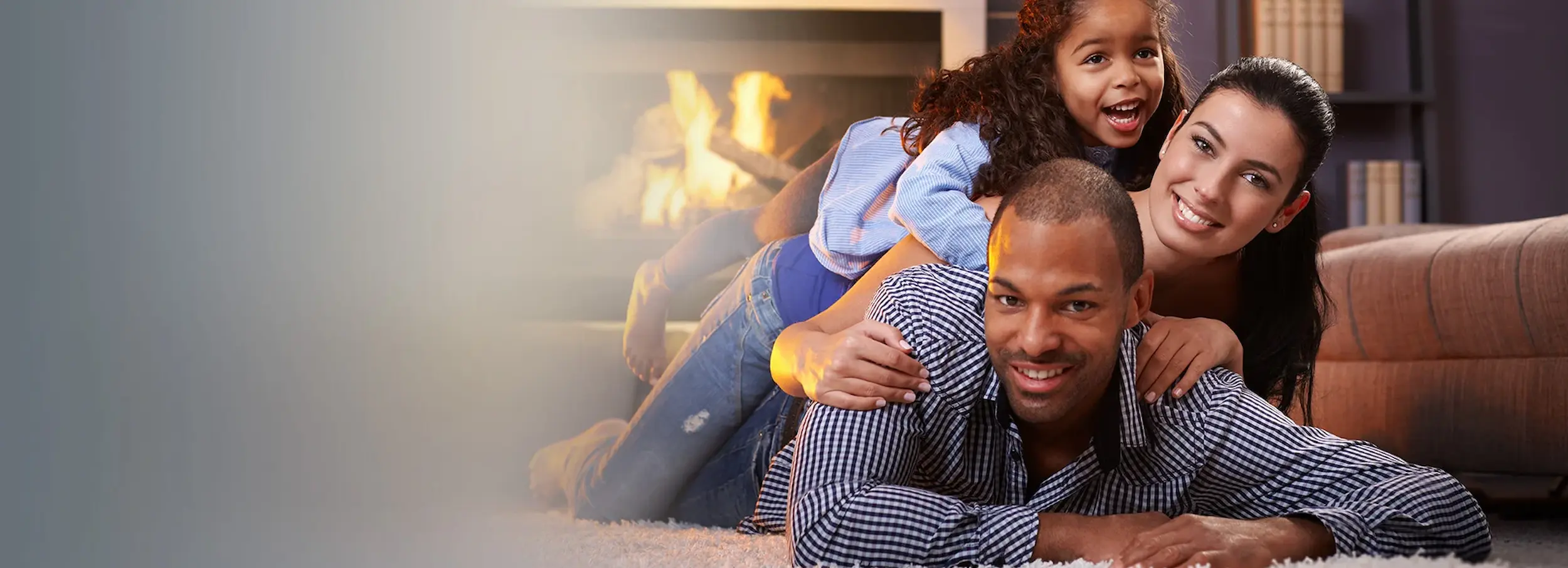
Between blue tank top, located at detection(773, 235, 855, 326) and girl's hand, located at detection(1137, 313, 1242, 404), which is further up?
blue tank top, located at detection(773, 235, 855, 326)

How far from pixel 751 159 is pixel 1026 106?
1.97 m

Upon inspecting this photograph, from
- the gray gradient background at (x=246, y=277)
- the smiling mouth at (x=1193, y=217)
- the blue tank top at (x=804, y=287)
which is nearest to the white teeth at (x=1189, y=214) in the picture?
the smiling mouth at (x=1193, y=217)

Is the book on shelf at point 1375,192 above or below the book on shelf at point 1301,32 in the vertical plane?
below

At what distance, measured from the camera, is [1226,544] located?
87 centimetres

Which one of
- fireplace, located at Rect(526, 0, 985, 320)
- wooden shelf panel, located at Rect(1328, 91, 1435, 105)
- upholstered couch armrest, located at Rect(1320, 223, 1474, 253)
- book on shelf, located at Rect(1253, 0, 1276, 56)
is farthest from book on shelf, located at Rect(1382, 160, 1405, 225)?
fireplace, located at Rect(526, 0, 985, 320)

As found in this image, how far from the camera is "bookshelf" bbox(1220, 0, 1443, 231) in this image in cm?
323

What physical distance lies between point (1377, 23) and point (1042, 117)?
2597 mm

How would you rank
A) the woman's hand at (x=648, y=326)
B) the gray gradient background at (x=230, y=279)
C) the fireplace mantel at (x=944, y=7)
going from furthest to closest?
1. the fireplace mantel at (x=944, y=7)
2. the woman's hand at (x=648, y=326)
3. the gray gradient background at (x=230, y=279)

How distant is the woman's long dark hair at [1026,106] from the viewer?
4.08ft

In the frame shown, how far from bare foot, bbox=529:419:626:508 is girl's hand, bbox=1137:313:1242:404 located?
0.52 m

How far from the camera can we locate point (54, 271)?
0.23 metres

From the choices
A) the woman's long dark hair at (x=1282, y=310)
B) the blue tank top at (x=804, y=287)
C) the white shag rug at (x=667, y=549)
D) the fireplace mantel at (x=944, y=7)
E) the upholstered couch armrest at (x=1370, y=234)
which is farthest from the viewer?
the fireplace mantel at (x=944, y=7)

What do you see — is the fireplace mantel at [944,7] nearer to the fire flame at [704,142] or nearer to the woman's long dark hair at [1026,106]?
the fire flame at [704,142]

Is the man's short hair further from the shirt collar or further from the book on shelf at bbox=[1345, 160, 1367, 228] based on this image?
the book on shelf at bbox=[1345, 160, 1367, 228]
